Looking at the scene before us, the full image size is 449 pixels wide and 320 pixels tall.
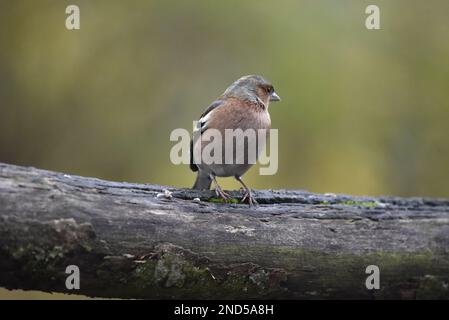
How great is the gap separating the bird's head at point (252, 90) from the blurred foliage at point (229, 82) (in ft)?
6.53

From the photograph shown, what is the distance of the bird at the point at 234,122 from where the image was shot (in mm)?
5562

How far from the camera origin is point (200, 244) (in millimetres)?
3982

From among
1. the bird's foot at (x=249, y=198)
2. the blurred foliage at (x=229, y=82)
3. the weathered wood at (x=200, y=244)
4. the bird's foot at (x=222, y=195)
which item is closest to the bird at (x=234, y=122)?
the bird's foot at (x=249, y=198)

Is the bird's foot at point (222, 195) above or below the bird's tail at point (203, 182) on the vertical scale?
below

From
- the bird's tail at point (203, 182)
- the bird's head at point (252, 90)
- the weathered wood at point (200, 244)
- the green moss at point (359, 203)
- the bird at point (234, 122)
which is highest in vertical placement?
the bird's head at point (252, 90)

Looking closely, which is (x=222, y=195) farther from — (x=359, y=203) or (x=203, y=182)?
(x=359, y=203)

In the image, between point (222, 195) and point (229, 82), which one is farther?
point (229, 82)

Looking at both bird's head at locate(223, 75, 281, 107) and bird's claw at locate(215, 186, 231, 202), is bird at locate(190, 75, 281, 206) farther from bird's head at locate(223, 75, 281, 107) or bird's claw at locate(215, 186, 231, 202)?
bird's claw at locate(215, 186, 231, 202)

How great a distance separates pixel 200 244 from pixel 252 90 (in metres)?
2.51

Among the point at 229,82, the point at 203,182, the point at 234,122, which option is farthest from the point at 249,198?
the point at 229,82

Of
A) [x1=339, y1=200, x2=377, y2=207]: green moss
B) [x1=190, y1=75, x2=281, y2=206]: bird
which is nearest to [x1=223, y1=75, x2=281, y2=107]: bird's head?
[x1=190, y1=75, x2=281, y2=206]: bird

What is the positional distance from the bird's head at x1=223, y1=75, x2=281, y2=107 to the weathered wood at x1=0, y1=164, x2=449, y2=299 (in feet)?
5.07

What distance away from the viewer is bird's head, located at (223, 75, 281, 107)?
6.00 meters

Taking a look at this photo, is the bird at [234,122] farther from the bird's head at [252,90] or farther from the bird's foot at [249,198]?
the bird's foot at [249,198]
